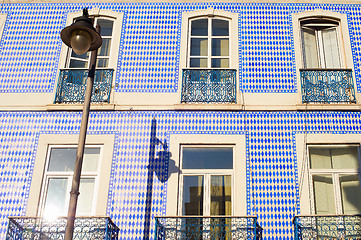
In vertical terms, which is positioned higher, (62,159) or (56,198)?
(62,159)

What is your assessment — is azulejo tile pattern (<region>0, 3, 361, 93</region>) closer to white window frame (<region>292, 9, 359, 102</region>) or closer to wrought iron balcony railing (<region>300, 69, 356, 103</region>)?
white window frame (<region>292, 9, 359, 102</region>)

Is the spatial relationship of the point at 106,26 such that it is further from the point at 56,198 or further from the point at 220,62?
the point at 56,198

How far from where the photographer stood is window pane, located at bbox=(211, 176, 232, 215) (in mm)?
8445

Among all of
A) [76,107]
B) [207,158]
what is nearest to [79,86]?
[76,107]

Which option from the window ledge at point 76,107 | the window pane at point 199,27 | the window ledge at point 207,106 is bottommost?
the window ledge at point 76,107

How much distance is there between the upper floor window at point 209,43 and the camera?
9867 mm

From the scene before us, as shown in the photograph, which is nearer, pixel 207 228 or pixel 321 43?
pixel 207 228

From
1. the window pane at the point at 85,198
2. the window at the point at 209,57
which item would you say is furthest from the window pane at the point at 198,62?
the window pane at the point at 85,198

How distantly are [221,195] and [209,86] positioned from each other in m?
2.18

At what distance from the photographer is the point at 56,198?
8.64m

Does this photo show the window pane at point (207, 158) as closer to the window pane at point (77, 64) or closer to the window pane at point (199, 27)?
the window pane at point (199, 27)

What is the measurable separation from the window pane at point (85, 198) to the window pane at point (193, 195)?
5.50ft

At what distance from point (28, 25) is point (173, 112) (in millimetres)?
3860

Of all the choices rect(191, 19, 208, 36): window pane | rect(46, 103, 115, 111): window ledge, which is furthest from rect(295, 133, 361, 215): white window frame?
rect(46, 103, 115, 111): window ledge
